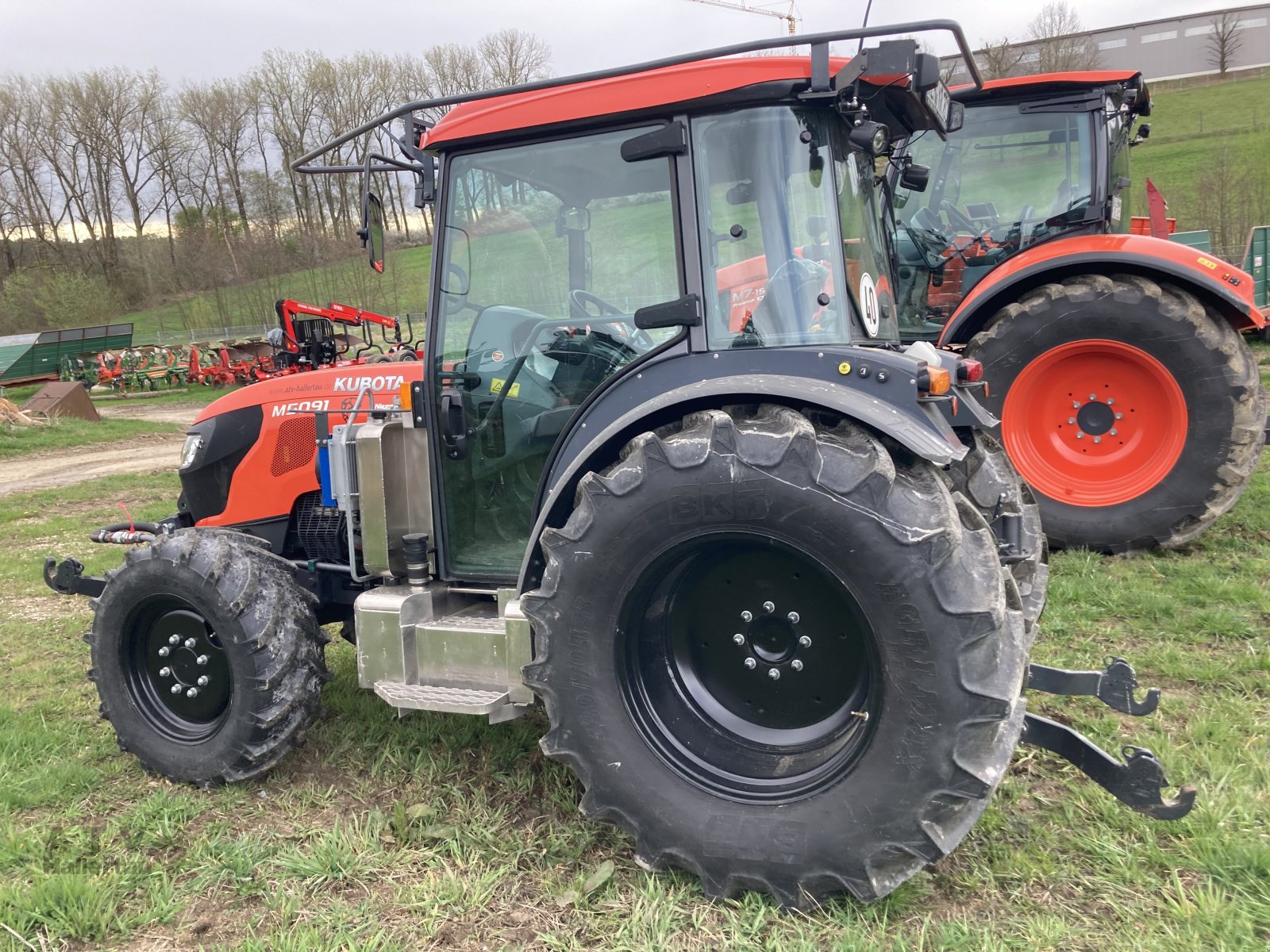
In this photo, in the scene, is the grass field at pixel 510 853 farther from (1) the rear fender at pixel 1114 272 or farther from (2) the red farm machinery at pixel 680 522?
(1) the rear fender at pixel 1114 272

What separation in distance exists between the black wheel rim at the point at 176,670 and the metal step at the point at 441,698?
2.22ft

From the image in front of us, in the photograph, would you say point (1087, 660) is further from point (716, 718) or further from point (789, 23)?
point (789, 23)

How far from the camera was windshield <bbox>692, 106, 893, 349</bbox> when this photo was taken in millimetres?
2594

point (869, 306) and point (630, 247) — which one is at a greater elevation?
point (630, 247)

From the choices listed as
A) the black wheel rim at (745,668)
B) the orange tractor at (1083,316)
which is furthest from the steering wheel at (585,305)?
the orange tractor at (1083,316)

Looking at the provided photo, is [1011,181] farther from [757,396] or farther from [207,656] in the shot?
[207,656]

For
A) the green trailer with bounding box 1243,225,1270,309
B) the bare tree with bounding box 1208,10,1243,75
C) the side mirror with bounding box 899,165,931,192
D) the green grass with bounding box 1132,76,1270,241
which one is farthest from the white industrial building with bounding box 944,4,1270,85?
the side mirror with bounding box 899,165,931,192

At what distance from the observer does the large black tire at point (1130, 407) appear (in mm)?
5070

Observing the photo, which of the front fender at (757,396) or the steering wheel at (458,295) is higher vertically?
the steering wheel at (458,295)

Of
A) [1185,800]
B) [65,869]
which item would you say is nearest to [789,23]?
[1185,800]

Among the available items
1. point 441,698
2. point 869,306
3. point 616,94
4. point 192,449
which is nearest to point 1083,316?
point 869,306

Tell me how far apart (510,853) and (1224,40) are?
61.4 m

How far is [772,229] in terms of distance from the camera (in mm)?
2604

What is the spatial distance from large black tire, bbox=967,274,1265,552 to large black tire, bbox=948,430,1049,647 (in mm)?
2372
